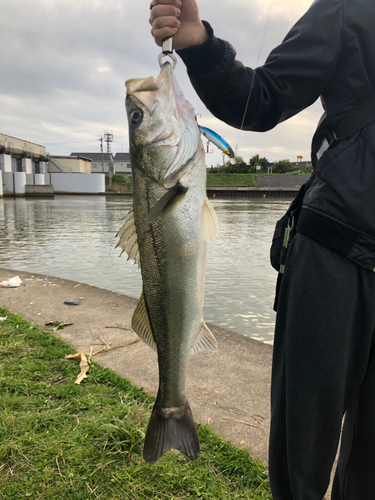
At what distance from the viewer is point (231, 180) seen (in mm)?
67500

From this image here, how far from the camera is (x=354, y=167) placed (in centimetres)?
149

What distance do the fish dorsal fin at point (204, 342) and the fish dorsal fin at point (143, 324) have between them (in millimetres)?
199

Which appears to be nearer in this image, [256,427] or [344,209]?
[344,209]

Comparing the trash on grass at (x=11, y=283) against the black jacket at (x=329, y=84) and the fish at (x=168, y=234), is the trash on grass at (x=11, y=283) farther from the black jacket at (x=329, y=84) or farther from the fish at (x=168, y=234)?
the black jacket at (x=329, y=84)

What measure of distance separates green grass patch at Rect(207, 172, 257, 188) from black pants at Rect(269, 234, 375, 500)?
6504cm

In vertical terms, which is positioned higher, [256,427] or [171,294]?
[171,294]

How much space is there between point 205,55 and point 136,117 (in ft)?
1.42

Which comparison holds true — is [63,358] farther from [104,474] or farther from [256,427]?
[256,427]

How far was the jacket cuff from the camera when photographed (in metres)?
1.64

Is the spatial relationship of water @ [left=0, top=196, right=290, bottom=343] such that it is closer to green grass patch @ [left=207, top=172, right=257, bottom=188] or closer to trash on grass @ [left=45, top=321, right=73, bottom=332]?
trash on grass @ [left=45, top=321, right=73, bottom=332]

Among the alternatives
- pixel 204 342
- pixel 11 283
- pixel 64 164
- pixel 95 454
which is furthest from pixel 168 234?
pixel 64 164

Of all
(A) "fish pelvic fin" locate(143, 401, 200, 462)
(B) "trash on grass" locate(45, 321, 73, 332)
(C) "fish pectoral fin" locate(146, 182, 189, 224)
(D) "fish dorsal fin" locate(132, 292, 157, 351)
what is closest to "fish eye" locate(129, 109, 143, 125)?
(C) "fish pectoral fin" locate(146, 182, 189, 224)

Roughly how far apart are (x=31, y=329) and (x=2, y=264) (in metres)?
6.79

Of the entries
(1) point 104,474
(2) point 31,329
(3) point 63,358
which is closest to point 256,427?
(1) point 104,474
